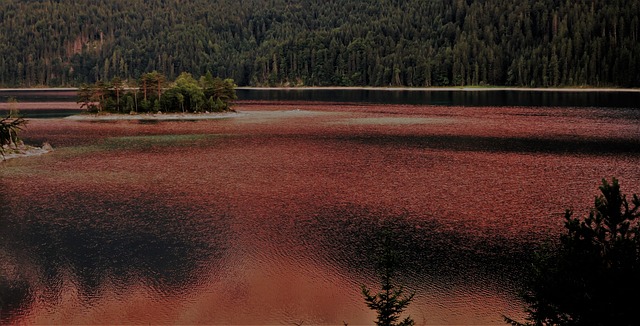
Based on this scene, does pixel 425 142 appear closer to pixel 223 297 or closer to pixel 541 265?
pixel 223 297

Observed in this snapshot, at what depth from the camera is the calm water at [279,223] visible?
82.1 ft

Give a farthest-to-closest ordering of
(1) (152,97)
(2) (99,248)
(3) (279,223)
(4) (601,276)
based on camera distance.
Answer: (1) (152,97) < (3) (279,223) < (2) (99,248) < (4) (601,276)

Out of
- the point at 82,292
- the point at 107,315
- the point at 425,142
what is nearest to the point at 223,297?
the point at 107,315

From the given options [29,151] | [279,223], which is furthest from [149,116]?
[279,223]

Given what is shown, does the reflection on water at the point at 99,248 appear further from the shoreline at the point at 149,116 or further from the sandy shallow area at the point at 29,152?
the shoreline at the point at 149,116

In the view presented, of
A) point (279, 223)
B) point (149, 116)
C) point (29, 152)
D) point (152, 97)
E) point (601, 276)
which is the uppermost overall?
point (152, 97)

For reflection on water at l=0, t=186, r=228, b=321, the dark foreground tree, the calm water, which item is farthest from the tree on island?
the dark foreground tree

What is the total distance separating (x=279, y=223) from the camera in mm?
36906

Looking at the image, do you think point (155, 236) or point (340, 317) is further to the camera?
point (155, 236)

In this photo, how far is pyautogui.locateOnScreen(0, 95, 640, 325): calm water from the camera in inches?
985

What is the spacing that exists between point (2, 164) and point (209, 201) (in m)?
32.9

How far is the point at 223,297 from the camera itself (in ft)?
84.0

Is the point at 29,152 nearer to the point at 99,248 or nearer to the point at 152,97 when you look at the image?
the point at 99,248

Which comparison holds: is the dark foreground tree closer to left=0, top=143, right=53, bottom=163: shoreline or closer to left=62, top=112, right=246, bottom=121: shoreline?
left=0, top=143, right=53, bottom=163: shoreline
